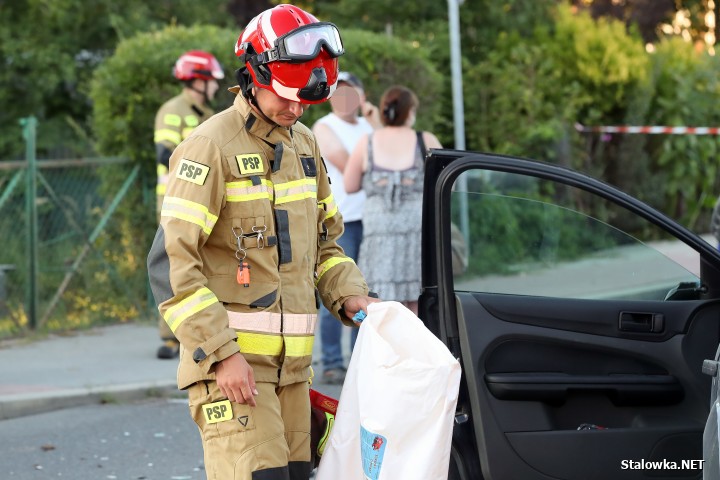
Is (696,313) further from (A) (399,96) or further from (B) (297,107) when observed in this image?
(A) (399,96)

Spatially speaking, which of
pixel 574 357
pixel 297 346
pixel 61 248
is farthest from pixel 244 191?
pixel 61 248

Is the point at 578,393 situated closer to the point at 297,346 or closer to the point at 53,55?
the point at 297,346

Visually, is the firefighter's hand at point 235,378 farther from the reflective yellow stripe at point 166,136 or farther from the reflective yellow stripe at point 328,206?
the reflective yellow stripe at point 166,136

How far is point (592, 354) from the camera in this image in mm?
4113

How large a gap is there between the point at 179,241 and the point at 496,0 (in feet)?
39.0

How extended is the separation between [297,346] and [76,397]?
158 inches

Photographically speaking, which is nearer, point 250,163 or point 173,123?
point 250,163

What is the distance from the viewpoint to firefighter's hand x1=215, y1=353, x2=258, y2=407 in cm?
326

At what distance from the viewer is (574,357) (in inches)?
162

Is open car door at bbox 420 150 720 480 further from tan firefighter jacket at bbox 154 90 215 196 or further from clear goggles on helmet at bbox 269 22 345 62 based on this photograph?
tan firefighter jacket at bbox 154 90 215 196

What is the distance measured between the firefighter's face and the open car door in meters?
0.62

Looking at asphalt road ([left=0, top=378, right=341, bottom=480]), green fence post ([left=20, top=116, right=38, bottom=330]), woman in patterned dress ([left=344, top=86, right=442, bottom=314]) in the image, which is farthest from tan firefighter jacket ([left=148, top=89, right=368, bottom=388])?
green fence post ([left=20, top=116, right=38, bottom=330])

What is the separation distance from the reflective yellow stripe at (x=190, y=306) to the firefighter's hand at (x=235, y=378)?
0.50 ft

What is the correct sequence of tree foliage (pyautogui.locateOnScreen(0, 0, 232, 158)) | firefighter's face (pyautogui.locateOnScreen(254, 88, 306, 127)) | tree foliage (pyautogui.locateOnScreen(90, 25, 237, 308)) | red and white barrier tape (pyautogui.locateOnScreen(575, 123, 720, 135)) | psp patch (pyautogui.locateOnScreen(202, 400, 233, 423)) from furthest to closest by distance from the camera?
tree foliage (pyautogui.locateOnScreen(0, 0, 232, 158)) → red and white barrier tape (pyautogui.locateOnScreen(575, 123, 720, 135)) → tree foliage (pyautogui.locateOnScreen(90, 25, 237, 308)) → firefighter's face (pyautogui.locateOnScreen(254, 88, 306, 127)) → psp patch (pyautogui.locateOnScreen(202, 400, 233, 423))
